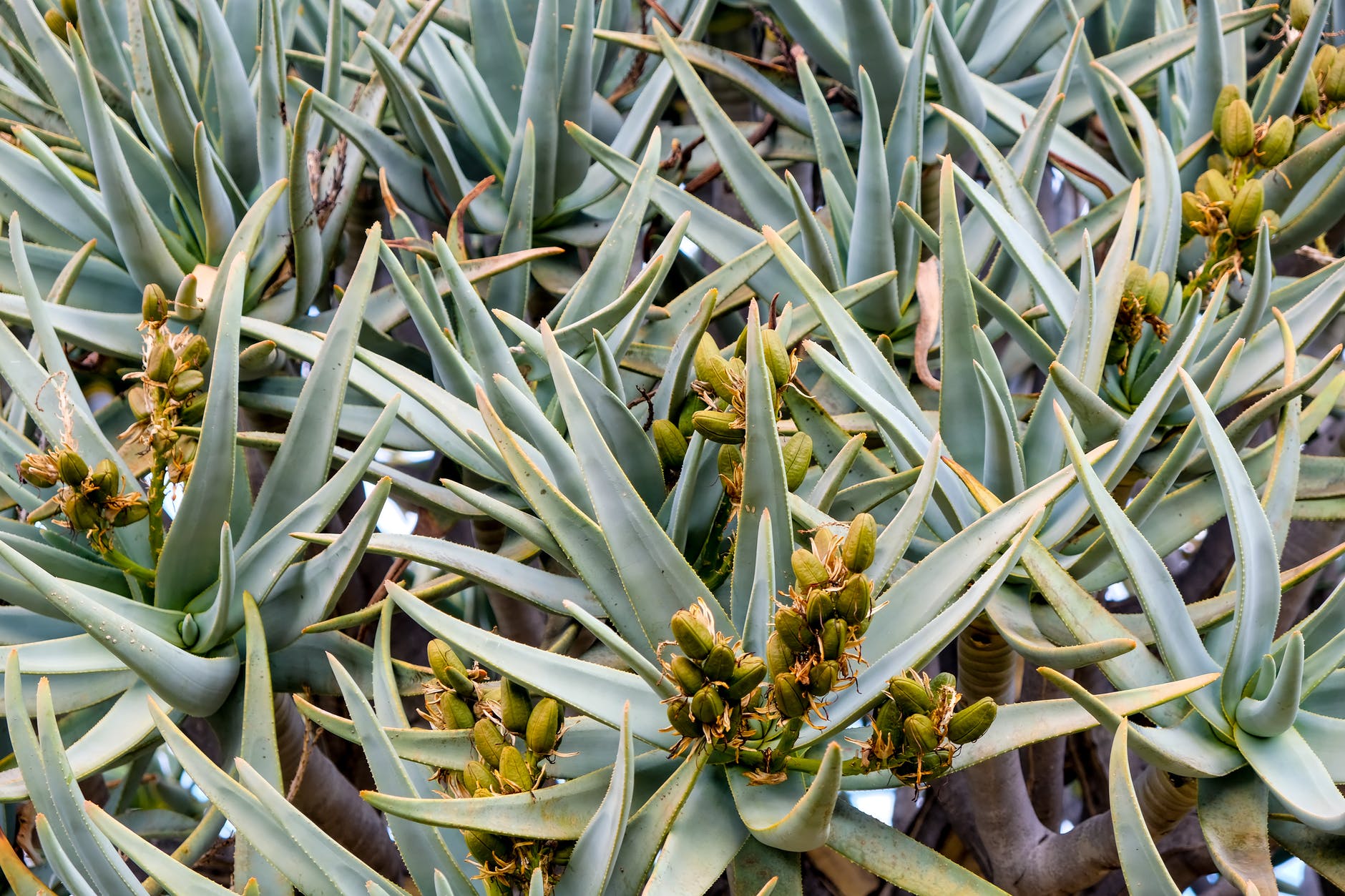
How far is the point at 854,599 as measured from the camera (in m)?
0.54

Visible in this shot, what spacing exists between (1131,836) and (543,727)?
295 millimetres

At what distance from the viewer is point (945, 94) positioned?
1.06 meters

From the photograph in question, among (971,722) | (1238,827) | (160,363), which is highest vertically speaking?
(160,363)

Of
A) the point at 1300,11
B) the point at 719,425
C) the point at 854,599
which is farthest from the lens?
the point at 1300,11

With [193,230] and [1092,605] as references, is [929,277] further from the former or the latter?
[193,230]

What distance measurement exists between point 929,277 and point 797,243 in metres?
0.13

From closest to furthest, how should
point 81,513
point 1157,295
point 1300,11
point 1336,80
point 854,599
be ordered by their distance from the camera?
point 854,599 < point 81,513 < point 1157,295 < point 1336,80 < point 1300,11

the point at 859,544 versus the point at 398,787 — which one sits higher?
the point at 859,544

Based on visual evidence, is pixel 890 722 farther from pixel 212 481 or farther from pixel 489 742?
pixel 212 481

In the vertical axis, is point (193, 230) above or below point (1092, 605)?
above

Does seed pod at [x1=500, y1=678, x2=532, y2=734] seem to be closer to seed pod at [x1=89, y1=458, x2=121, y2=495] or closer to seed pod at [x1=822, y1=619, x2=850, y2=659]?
seed pod at [x1=822, y1=619, x2=850, y2=659]

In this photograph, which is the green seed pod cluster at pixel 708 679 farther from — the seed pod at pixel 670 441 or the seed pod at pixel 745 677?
the seed pod at pixel 670 441

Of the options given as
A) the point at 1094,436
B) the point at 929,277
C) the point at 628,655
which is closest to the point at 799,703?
the point at 628,655

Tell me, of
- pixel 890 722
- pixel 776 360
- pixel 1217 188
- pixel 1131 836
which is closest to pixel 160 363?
pixel 776 360
